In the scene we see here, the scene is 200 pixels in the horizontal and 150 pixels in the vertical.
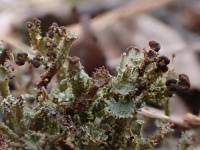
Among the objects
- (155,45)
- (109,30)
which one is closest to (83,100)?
(155,45)

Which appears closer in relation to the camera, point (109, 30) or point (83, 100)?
point (83, 100)

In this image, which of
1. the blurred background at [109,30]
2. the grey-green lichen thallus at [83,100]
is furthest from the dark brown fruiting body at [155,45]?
the blurred background at [109,30]

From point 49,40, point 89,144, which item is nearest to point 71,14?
point 49,40

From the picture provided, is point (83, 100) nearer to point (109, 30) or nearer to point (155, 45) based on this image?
point (155, 45)

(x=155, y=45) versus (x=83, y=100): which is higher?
(x=155, y=45)

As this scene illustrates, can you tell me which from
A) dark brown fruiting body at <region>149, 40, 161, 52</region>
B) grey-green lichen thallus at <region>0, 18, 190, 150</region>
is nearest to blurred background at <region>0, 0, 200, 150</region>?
grey-green lichen thallus at <region>0, 18, 190, 150</region>

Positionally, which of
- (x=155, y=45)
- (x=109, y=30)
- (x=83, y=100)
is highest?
(x=109, y=30)

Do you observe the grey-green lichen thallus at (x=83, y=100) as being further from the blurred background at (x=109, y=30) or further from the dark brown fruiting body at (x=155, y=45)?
the blurred background at (x=109, y=30)

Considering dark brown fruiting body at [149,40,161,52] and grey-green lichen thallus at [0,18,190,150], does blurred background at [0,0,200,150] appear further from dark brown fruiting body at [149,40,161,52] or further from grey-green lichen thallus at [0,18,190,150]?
dark brown fruiting body at [149,40,161,52]
